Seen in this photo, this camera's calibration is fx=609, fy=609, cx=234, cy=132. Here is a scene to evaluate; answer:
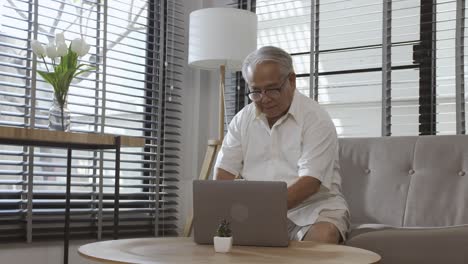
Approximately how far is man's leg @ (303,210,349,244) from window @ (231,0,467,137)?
3.65 feet

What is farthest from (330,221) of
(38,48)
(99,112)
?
(99,112)

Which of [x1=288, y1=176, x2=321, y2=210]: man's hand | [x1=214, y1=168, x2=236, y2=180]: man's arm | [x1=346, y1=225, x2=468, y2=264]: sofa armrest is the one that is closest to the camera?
[x1=346, y1=225, x2=468, y2=264]: sofa armrest

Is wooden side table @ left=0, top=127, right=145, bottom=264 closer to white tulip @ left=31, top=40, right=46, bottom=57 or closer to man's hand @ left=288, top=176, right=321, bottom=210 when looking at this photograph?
white tulip @ left=31, top=40, right=46, bottom=57

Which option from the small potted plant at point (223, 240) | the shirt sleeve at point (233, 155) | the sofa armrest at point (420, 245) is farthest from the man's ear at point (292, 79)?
the small potted plant at point (223, 240)

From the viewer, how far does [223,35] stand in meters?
3.30

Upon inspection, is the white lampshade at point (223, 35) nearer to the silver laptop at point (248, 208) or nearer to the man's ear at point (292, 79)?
the man's ear at point (292, 79)

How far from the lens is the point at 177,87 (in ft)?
12.9

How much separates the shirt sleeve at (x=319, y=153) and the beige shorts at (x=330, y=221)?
10cm

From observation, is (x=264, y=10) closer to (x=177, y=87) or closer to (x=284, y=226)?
(x=177, y=87)

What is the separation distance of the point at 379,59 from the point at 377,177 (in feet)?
3.21

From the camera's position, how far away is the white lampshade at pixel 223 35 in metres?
3.30

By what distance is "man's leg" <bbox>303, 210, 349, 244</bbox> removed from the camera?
87.0 inches

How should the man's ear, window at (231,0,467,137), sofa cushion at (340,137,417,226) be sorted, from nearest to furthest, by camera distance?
1. the man's ear
2. sofa cushion at (340,137,417,226)
3. window at (231,0,467,137)

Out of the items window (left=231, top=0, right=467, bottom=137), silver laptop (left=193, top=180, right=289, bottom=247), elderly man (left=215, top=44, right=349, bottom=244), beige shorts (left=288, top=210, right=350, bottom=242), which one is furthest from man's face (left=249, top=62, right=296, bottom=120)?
window (left=231, top=0, right=467, bottom=137)
